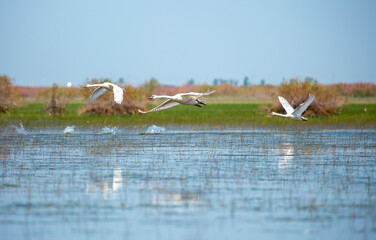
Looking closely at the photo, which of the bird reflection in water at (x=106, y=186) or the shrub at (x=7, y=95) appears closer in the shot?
the bird reflection in water at (x=106, y=186)

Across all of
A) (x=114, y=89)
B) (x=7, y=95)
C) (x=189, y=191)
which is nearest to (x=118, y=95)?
(x=114, y=89)


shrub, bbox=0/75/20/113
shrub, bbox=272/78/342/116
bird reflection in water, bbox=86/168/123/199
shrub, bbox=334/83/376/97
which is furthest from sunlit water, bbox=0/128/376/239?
shrub, bbox=334/83/376/97

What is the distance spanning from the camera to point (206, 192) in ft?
48.6

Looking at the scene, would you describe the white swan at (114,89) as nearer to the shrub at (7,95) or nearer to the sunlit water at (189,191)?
the sunlit water at (189,191)

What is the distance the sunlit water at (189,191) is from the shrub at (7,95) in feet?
80.6

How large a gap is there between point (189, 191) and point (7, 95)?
3834 cm

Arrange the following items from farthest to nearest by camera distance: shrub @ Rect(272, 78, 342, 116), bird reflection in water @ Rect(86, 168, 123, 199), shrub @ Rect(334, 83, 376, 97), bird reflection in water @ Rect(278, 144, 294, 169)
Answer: shrub @ Rect(334, 83, 376, 97) → shrub @ Rect(272, 78, 342, 116) → bird reflection in water @ Rect(278, 144, 294, 169) → bird reflection in water @ Rect(86, 168, 123, 199)

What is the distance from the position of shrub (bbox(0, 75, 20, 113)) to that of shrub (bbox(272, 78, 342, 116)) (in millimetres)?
19803

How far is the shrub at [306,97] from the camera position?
152ft

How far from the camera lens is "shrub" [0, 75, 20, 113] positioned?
49.4m

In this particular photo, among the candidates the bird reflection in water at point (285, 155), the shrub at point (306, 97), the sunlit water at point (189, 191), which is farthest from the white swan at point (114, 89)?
the shrub at point (306, 97)

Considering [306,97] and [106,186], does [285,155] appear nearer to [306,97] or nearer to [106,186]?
[106,186]

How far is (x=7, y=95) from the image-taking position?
50.5m

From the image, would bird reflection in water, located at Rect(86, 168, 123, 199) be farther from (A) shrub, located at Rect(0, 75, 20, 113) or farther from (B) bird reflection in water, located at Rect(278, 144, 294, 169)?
(A) shrub, located at Rect(0, 75, 20, 113)
